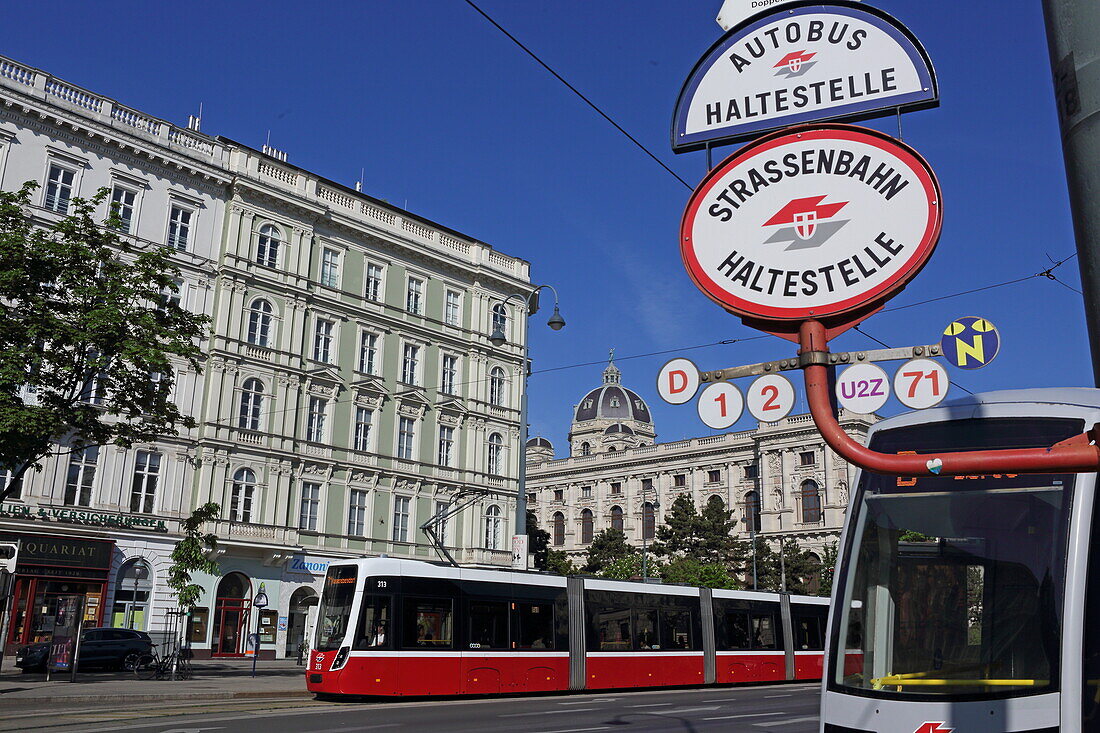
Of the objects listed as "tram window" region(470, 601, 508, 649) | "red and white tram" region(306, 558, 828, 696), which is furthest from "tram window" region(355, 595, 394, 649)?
"tram window" region(470, 601, 508, 649)

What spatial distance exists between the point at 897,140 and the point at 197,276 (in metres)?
38.1

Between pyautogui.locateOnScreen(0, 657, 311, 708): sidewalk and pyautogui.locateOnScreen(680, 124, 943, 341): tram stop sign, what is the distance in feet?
63.2

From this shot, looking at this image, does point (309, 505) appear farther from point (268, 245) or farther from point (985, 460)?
point (985, 460)

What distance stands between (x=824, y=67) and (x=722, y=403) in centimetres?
121

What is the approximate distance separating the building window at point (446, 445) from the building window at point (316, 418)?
6.13 meters

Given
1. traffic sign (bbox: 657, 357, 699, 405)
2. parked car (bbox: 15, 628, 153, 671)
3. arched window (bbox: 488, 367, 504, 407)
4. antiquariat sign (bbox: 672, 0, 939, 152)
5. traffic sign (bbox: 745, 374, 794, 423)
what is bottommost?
parked car (bbox: 15, 628, 153, 671)

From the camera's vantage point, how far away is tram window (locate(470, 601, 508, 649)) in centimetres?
2186

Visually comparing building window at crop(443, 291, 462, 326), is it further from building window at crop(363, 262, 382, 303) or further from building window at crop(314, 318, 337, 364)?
building window at crop(314, 318, 337, 364)

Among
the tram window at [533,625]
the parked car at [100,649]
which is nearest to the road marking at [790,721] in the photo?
the tram window at [533,625]

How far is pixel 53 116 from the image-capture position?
1340 inches

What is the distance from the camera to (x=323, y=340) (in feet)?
137

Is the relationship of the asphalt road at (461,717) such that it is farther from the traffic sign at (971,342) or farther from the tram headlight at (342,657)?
the traffic sign at (971,342)

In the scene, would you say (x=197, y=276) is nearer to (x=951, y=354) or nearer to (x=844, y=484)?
(x=951, y=354)

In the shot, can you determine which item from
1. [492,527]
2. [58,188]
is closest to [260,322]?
[58,188]
